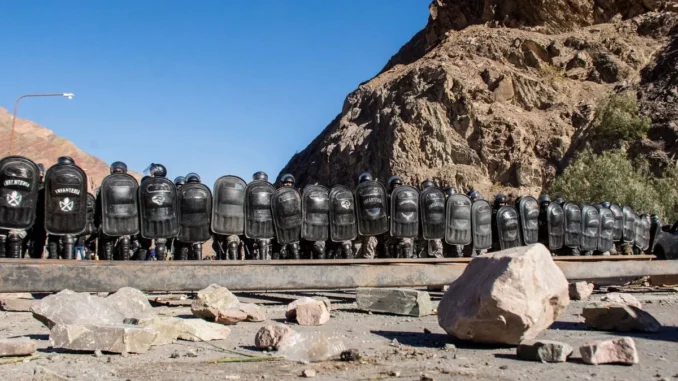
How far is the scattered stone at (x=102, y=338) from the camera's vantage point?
181 inches

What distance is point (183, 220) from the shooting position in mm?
10172

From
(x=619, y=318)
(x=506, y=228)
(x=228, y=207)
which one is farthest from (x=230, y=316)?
(x=506, y=228)

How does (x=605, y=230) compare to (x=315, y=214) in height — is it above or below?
below

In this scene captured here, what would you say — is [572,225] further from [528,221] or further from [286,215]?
[286,215]

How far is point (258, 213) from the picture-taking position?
10672mm

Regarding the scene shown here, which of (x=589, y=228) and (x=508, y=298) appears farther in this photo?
(x=589, y=228)

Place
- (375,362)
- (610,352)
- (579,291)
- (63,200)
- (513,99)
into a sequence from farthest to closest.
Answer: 1. (513,99)
2. (579,291)
3. (63,200)
4. (375,362)
5. (610,352)

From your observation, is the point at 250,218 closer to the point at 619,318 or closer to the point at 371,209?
the point at 371,209

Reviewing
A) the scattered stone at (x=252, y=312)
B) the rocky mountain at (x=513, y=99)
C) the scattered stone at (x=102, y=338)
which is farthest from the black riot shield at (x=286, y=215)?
the rocky mountain at (x=513, y=99)

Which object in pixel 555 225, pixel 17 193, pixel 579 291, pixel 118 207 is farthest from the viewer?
pixel 555 225

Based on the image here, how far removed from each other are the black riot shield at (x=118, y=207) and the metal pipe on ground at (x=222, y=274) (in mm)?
2652

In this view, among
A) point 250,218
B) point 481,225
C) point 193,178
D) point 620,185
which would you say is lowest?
point 481,225

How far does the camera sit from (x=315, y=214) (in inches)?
440

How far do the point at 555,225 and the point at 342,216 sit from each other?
543 cm
